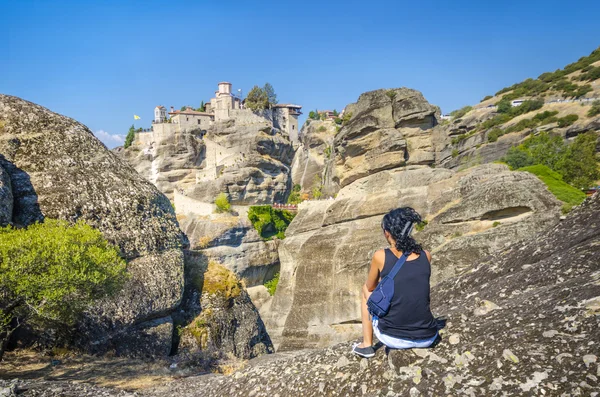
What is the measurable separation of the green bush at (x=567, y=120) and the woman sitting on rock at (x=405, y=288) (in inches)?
1686

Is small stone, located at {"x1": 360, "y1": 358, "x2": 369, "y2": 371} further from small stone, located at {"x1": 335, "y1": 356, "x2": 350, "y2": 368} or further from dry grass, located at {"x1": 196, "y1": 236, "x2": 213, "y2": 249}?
dry grass, located at {"x1": 196, "y1": 236, "x2": 213, "y2": 249}

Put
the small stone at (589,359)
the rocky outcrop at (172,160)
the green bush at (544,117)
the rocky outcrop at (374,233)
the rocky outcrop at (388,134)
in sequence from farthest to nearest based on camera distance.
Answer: the rocky outcrop at (172,160) → the green bush at (544,117) → the rocky outcrop at (388,134) → the rocky outcrop at (374,233) → the small stone at (589,359)

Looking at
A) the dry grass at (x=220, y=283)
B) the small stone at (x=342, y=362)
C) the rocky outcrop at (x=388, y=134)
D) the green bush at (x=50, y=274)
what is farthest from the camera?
the rocky outcrop at (x=388, y=134)

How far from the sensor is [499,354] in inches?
164

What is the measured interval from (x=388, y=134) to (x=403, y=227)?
2857 centimetres

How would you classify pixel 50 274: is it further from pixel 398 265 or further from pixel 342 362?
pixel 398 265

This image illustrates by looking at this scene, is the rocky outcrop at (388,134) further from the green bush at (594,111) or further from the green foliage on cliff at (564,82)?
the green foliage on cliff at (564,82)

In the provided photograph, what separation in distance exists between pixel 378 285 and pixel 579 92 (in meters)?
61.6

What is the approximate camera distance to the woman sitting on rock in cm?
445

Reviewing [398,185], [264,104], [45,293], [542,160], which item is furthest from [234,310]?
[264,104]

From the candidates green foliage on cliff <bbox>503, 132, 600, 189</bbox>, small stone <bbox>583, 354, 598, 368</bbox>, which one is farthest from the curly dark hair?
green foliage on cliff <bbox>503, 132, 600, 189</bbox>

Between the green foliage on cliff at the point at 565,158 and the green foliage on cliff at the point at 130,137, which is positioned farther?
the green foliage on cliff at the point at 130,137

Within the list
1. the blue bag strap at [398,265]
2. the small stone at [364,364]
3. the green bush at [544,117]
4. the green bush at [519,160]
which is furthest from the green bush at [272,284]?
the blue bag strap at [398,265]

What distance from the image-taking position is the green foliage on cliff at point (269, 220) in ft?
147
